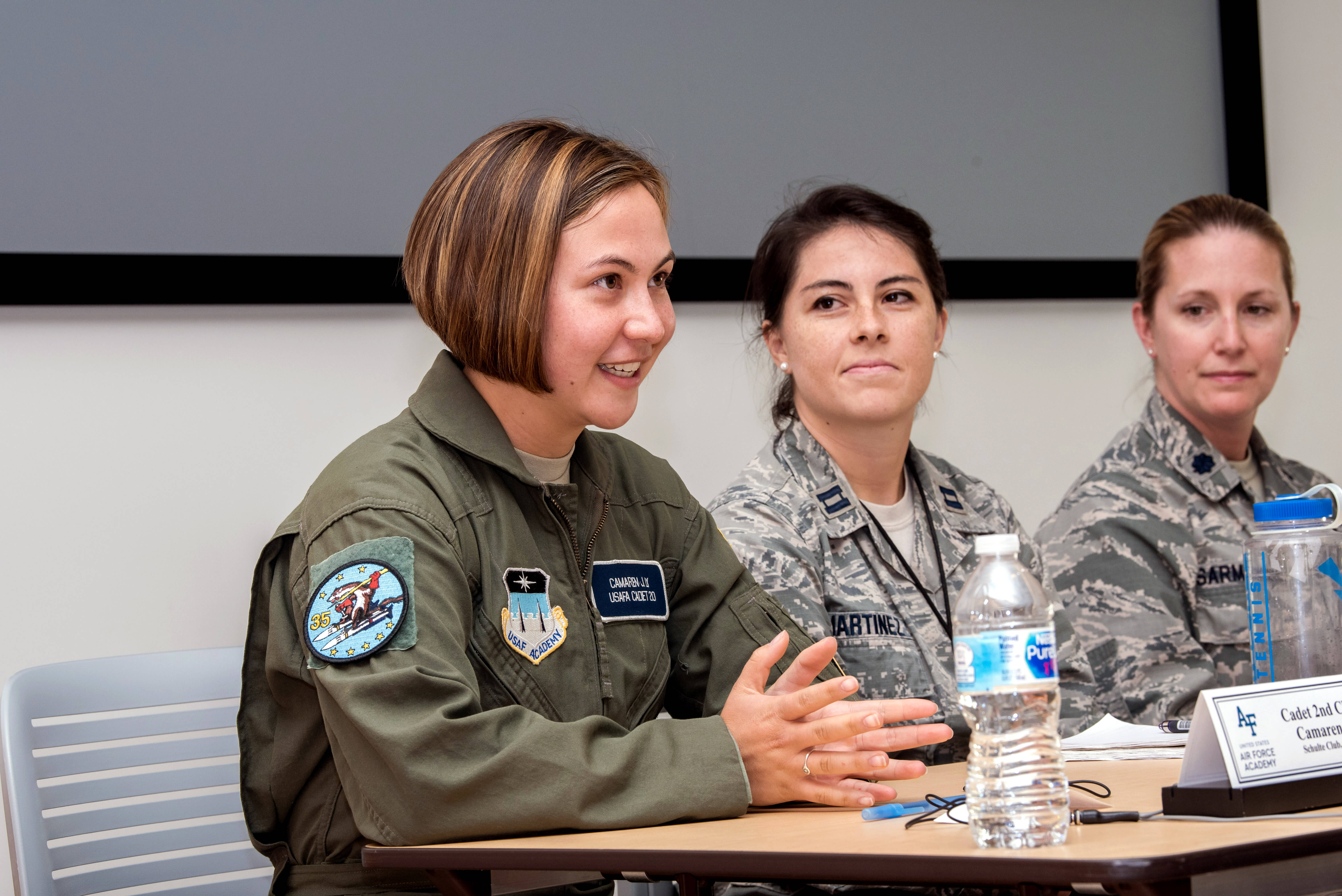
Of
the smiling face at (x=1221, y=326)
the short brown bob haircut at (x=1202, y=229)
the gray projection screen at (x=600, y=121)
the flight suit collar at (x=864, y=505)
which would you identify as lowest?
the flight suit collar at (x=864, y=505)

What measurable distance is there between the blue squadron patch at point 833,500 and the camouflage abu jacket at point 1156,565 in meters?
0.57

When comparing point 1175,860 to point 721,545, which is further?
point 721,545

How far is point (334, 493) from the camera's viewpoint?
4.28ft

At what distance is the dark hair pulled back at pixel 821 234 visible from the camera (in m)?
2.19

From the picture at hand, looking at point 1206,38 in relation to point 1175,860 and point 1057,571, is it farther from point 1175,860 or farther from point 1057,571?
point 1175,860

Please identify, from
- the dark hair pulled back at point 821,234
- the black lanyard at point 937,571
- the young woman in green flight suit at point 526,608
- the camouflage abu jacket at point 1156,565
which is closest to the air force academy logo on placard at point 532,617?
the young woman in green flight suit at point 526,608

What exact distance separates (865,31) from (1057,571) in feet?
4.26

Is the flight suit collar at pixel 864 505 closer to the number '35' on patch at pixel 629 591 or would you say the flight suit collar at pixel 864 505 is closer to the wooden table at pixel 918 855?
the number '35' on patch at pixel 629 591

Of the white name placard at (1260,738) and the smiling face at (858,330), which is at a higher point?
the smiling face at (858,330)

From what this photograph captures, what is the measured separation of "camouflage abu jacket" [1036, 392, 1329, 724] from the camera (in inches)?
86.7

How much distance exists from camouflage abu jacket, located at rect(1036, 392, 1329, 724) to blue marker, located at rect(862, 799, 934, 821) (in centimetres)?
113

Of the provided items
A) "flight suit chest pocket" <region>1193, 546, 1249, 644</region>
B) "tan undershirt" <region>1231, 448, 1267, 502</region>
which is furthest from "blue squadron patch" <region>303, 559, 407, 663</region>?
"tan undershirt" <region>1231, 448, 1267, 502</region>

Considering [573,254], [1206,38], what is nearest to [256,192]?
[573,254]

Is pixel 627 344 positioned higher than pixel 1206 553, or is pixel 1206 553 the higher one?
pixel 627 344
